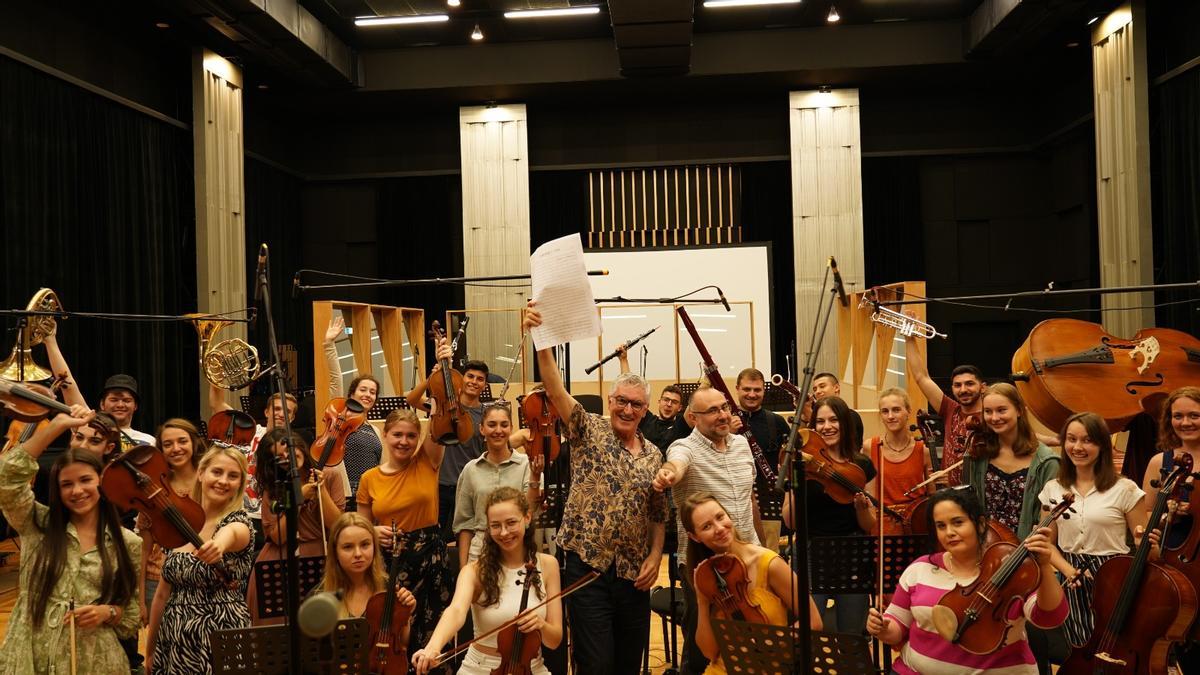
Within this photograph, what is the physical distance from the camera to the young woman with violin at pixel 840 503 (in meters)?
4.27

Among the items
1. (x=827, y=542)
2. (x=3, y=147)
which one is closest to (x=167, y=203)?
(x=3, y=147)

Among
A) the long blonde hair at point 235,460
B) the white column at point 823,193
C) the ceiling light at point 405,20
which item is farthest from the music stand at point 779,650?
the ceiling light at point 405,20

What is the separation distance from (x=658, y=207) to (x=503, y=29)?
11.0 feet

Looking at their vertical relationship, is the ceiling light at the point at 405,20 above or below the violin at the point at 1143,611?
above

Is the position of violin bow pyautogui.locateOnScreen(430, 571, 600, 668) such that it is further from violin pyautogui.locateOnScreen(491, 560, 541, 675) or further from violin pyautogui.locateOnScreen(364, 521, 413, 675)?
violin pyautogui.locateOnScreen(364, 521, 413, 675)

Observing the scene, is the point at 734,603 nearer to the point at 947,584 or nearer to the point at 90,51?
the point at 947,584

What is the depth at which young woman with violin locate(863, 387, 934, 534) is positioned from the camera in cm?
457

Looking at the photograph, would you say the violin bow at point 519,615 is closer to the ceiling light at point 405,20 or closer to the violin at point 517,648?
the violin at point 517,648

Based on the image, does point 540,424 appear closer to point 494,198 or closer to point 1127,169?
point 1127,169

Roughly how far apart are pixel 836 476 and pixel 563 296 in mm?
1628

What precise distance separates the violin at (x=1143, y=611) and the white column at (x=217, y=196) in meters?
8.97

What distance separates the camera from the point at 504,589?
362 centimetres

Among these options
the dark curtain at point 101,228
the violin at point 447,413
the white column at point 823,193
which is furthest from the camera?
the white column at point 823,193

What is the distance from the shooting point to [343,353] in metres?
9.58
